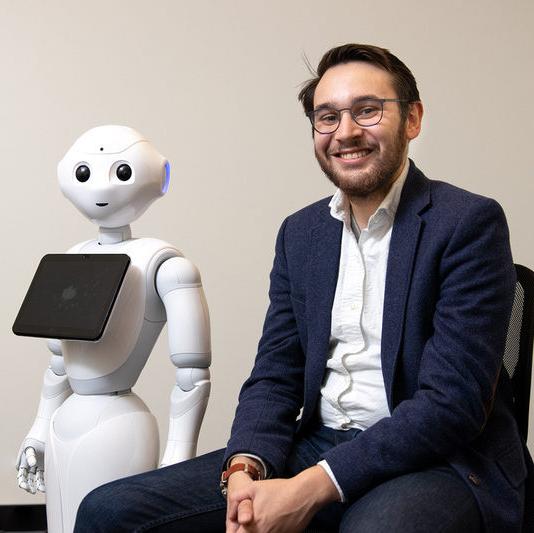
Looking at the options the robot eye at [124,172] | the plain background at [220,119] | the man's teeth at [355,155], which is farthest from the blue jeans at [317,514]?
the plain background at [220,119]

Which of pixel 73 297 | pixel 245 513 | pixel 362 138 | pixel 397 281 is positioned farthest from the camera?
pixel 73 297

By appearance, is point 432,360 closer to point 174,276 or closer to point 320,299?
point 320,299

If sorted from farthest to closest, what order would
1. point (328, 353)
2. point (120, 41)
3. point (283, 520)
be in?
point (120, 41), point (328, 353), point (283, 520)

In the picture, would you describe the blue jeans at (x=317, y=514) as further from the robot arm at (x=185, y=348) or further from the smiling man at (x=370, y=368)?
the robot arm at (x=185, y=348)

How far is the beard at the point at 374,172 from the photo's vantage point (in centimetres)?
166

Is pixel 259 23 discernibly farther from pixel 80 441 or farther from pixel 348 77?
pixel 80 441

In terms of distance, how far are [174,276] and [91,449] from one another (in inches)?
17.9

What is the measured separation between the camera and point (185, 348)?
1902mm

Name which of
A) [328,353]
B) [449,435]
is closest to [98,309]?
[328,353]

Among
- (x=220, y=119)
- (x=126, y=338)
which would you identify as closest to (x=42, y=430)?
(x=126, y=338)

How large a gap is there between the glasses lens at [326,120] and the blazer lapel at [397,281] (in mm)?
259

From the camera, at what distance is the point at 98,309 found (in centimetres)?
180

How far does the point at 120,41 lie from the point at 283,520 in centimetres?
208

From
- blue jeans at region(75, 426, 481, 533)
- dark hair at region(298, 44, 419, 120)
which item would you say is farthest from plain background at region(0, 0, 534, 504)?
blue jeans at region(75, 426, 481, 533)
